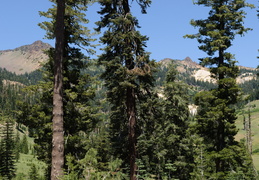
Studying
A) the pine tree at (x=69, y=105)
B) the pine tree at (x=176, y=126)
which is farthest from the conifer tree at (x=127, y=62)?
the pine tree at (x=176, y=126)

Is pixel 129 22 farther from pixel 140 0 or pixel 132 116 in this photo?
pixel 132 116

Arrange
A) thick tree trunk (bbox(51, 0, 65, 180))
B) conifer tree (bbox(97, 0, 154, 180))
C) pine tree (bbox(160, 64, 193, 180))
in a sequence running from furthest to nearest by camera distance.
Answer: pine tree (bbox(160, 64, 193, 180)) < conifer tree (bbox(97, 0, 154, 180)) < thick tree trunk (bbox(51, 0, 65, 180))

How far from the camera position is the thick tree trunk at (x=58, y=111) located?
7.88m

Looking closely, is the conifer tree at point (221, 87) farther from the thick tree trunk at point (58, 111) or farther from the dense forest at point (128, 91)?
the thick tree trunk at point (58, 111)

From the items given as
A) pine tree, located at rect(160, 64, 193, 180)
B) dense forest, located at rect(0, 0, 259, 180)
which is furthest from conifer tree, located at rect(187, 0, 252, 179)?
pine tree, located at rect(160, 64, 193, 180)

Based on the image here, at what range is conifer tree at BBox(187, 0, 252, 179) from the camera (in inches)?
645

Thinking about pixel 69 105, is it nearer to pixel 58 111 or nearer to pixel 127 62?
pixel 127 62

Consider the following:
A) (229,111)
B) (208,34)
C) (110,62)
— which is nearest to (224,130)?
(229,111)

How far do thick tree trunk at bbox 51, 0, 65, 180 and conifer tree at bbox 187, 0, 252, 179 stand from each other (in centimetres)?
1081

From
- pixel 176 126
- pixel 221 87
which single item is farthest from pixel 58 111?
pixel 176 126

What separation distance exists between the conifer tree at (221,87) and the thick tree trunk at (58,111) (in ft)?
35.5

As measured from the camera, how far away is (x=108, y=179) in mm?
6883

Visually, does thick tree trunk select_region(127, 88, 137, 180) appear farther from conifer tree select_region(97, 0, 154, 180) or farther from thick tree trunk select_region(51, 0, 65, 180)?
thick tree trunk select_region(51, 0, 65, 180)

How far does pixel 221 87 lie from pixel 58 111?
482 inches
